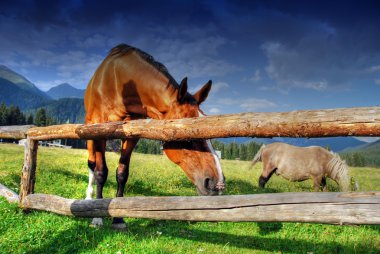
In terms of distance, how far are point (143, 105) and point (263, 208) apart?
343 centimetres

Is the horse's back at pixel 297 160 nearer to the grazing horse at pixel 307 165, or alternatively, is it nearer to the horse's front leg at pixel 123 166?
the grazing horse at pixel 307 165

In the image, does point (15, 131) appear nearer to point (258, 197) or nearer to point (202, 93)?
point (202, 93)

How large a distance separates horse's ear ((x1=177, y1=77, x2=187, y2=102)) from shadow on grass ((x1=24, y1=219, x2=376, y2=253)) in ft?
8.56

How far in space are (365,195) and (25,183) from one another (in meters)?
6.80

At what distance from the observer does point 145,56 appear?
19.9ft

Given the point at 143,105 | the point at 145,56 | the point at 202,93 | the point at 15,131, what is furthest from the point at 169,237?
the point at 15,131

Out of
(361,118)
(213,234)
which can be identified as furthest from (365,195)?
(213,234)

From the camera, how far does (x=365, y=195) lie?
108 inches

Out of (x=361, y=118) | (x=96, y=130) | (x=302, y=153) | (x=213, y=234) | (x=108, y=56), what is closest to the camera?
(x=361, y=118)

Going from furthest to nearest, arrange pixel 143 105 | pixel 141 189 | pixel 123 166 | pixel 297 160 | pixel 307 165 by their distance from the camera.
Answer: pixel 297 160 < pixel 307 165 < pixel 141 189 < pixel 123 166 < pixel 143 105

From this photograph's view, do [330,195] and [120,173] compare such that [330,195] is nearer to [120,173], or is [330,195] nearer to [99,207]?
[99,207]

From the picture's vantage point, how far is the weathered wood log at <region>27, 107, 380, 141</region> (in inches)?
102

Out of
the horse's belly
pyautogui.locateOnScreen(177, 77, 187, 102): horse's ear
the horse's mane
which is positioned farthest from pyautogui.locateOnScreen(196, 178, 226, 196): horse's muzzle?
the horse's belly

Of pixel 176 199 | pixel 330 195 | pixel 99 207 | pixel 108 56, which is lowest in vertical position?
pixel 99 207
